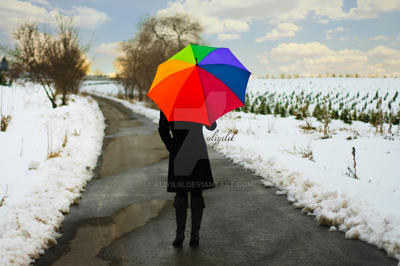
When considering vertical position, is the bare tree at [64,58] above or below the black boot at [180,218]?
above

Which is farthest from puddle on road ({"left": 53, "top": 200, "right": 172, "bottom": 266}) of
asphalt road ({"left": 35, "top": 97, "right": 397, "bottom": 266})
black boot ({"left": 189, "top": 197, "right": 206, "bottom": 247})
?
black boot ({"left": 189, "top": 197, "right": 206, "bottom": 247})

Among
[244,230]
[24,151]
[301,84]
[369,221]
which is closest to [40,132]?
[24,151]

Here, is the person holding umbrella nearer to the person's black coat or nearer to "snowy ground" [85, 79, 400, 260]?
the person's black coat

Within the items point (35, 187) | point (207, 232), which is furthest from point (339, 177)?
point (35, 187)

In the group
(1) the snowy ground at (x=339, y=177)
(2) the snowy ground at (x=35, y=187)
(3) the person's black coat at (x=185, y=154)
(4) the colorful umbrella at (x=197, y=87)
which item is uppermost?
(4) the colorful umbrella at (x=197, y=87)

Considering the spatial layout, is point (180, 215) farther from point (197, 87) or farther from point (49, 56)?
point (49, 56)

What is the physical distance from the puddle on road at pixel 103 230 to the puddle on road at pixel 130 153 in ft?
7.99

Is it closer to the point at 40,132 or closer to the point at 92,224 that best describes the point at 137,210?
the point at 92,224

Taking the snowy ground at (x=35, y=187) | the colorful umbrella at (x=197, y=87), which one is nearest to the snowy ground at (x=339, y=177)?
the colorful umbrella at (x=197, y=87)

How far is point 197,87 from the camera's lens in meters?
3.21

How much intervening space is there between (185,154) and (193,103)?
0.64 m

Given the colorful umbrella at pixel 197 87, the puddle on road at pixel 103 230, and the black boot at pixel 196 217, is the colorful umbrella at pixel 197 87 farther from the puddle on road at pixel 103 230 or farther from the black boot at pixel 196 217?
the puddle on road at pixel 103 230

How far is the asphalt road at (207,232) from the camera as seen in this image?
337 cm

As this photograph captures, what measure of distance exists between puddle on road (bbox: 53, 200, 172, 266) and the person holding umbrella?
89cm
